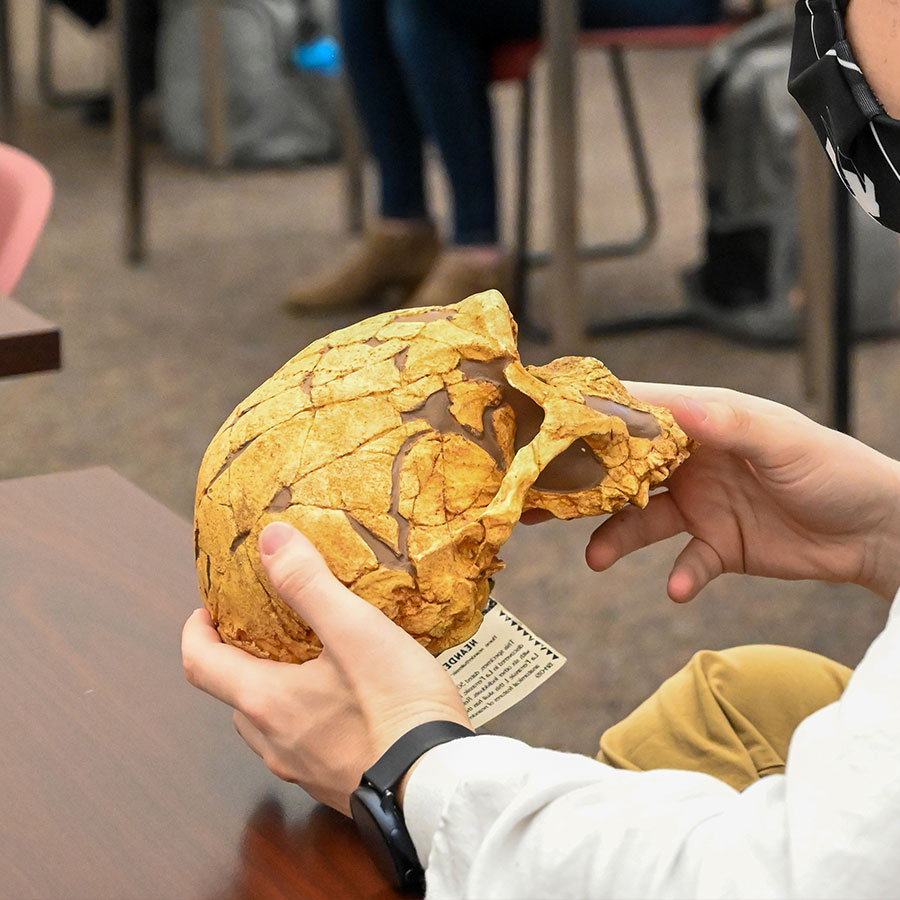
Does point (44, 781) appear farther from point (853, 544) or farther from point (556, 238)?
point (556, 238)

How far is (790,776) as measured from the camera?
59 centimetres

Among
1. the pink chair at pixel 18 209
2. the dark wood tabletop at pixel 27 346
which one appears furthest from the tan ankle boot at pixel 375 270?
the dark wood tabletop at pixel 27 346

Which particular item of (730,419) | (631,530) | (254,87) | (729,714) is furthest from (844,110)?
(254,87)

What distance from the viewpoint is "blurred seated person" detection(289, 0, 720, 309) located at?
2.95 metres

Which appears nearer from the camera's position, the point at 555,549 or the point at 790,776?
the point at 790,776

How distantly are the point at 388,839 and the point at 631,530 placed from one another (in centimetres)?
36

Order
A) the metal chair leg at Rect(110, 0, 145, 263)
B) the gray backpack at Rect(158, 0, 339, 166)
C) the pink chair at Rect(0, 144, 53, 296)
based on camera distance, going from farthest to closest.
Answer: the gray backpack at Rect(158, 0, 339, 166) < the metal chair leg at Rect(110, 0, 145, 263) < the pink chair at Rect(0, 144, 53, 296)

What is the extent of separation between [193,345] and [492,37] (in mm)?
991

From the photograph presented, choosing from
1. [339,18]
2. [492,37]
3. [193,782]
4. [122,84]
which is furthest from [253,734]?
[122,84]

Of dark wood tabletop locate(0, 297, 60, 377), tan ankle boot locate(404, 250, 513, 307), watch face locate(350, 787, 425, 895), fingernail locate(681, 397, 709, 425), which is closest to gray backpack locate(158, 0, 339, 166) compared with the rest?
tan ankle boot locate(404, 250, 513, 307)

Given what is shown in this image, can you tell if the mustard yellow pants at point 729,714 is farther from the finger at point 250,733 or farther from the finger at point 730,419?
the finger at point 250,733

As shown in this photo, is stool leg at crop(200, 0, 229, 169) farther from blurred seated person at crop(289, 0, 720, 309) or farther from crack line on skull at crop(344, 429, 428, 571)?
crack line on skull at crop(344, 429, 428, 571)

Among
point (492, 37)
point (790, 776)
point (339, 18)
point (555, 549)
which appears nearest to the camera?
point (790, 776)

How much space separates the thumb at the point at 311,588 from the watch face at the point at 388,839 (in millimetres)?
82
